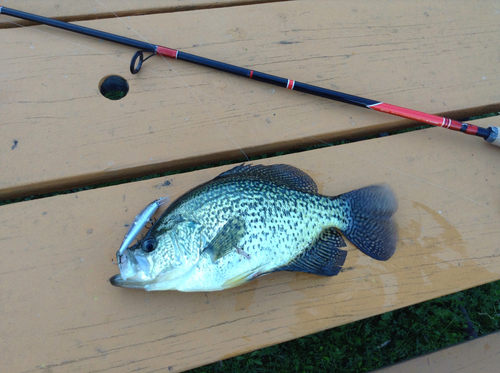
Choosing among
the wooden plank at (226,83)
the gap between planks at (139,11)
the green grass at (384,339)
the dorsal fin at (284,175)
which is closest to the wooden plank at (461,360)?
the green grass at (384,339)

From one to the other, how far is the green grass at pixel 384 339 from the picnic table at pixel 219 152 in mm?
708

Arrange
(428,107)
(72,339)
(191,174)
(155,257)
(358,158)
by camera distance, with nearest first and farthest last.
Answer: (155,257), (72,339), (191,174), (358,158), (428,107)

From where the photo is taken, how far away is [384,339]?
2266 mm

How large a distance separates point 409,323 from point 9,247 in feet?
8.28

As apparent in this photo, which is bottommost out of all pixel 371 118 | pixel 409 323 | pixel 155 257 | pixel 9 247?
pixel 409 323

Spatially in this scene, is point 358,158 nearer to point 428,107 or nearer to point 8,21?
point 428,107

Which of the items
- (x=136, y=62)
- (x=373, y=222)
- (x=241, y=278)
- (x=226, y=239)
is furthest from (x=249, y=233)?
(x=136, y=62)

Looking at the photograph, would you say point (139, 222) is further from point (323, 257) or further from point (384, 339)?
point (384, 339)

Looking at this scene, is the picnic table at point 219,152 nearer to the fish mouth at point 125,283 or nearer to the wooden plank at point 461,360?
the fish mouth at point 125,283

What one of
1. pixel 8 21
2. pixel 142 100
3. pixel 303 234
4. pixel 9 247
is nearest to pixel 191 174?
pixel 142 100

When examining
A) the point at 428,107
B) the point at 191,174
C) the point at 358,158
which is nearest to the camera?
the point at 191,174

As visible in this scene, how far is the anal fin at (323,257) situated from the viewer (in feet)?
5.02

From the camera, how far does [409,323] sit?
90.6 inches

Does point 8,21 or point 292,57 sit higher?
point 292,57
